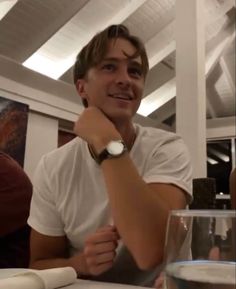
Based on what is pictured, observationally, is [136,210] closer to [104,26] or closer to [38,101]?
[104,26]

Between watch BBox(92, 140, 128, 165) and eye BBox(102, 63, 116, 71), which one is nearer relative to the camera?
watch BBox(92, 140, 128, 165)

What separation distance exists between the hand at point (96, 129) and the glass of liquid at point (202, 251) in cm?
51

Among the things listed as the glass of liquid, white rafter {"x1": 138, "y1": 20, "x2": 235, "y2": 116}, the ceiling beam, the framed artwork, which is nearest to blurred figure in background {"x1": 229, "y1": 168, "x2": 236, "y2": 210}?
the glass of liquid

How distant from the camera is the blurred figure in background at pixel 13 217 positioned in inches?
46.4

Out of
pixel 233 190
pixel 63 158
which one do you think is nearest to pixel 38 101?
pixel 63 158

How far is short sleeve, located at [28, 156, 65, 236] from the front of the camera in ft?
3.19

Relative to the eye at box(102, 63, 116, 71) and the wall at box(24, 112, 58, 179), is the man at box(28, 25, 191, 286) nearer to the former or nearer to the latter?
the eye at box(102, 63, 116, 71)

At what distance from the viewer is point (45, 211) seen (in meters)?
0.99

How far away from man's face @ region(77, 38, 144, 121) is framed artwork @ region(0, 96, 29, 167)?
1976mm

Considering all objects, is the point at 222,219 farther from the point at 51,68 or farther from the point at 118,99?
the point at 51,68

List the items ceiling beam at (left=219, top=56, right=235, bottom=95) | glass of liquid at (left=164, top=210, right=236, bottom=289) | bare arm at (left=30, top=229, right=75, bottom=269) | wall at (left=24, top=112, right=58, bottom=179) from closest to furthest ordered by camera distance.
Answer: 1. glass of liquid at (left=164, top=210, right=236, bottom=289)
2. bare arm at (left=30, top=229, right=75, bottom=269)
3. wall at (left=24, top=112, right=58, bottom=179)
4. ceiling beam at (left=219, top=56, right=235, bottom=95)

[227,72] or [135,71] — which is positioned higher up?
[227,72]

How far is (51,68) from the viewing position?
3.26 meters

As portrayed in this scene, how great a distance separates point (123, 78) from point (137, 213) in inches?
16.6
